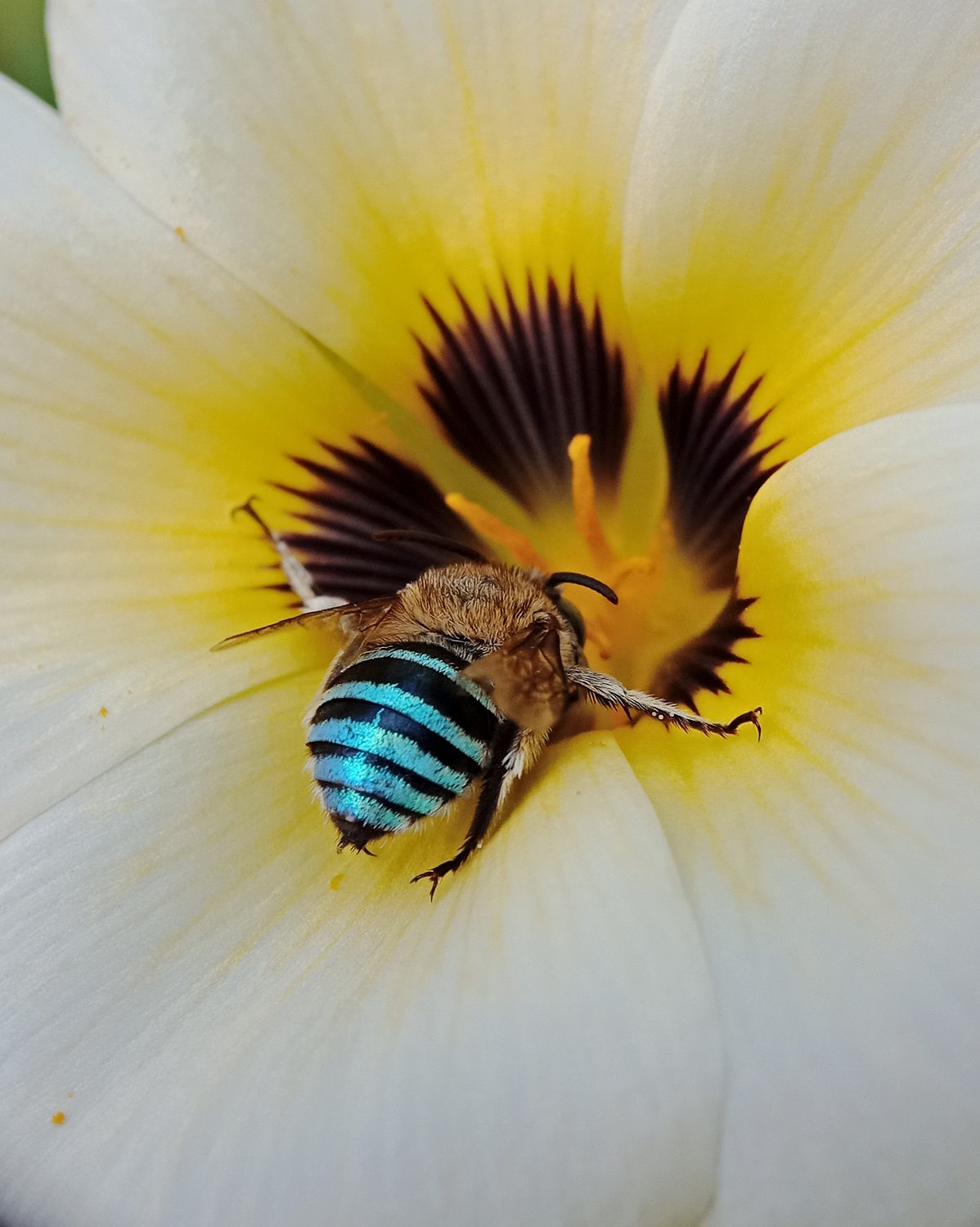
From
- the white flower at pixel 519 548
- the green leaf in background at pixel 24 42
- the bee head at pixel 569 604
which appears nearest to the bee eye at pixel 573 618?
the bee head at pixel 569 604

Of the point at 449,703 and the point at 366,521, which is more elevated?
the point at 366,521

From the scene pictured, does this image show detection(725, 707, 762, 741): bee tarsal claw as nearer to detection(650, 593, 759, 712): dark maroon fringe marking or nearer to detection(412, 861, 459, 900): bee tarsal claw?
detection(650, 593, 759, 712): dark maroon fringe marking

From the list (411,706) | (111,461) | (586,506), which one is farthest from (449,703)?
(111,461)

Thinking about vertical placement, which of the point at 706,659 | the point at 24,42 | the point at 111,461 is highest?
the point at 24,42

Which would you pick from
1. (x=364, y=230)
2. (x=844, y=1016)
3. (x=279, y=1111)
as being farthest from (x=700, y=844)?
(x=364, y=230)

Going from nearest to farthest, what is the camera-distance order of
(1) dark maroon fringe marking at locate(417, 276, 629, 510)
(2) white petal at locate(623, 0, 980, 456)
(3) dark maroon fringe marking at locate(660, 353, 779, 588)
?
1. (2) white petal at locate(623, 0, 980, 456)
2. (3) dark maroon fringe marking at locate(660, 353, 779, 588)
3. (1) dark maroon fringe marking at locate(417, 276, 629, 510)

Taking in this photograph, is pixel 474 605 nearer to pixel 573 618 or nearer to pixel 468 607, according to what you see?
pixel 468 607

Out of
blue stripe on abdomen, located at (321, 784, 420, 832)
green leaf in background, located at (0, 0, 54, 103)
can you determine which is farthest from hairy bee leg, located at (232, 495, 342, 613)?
green leaf in background, located at (0, 0, 54, 103)
